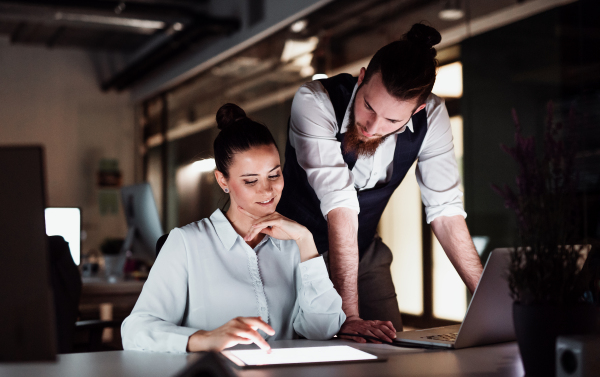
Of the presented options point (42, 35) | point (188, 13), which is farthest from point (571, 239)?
point (42, 35)

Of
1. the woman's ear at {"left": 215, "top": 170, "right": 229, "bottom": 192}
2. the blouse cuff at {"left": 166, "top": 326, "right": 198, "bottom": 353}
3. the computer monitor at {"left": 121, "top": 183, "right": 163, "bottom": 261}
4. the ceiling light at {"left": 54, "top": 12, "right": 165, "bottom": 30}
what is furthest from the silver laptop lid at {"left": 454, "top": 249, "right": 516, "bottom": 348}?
the ceiling light at {"left": 54, "top": 12, "right": 165, "bottom": 30}

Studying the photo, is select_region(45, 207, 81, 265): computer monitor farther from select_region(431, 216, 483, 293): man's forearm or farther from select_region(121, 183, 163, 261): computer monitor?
select_region(431, 216, 483, 293): man's forearm

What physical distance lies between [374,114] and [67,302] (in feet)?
5.39

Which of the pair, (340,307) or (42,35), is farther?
(42,35)

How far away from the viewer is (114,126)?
8773 mm

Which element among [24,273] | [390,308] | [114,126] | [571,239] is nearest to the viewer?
[24,273]

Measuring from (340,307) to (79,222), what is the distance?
2290mm

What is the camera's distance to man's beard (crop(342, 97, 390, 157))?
6.14ft

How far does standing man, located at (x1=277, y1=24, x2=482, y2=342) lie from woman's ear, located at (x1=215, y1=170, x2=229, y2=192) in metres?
0.27

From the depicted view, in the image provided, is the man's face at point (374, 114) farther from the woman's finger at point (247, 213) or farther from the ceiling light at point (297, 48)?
the ceiling light at point (297, 48)

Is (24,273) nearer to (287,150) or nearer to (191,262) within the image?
(191,262)

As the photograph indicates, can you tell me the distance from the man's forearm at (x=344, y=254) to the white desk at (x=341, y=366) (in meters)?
0.39

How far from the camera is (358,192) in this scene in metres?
2.07

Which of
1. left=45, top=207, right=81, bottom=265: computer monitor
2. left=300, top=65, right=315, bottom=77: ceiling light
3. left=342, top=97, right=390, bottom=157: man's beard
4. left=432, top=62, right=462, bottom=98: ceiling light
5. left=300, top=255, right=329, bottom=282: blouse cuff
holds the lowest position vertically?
left=300, top=255, right=329, bottom=282: blouse cuff
